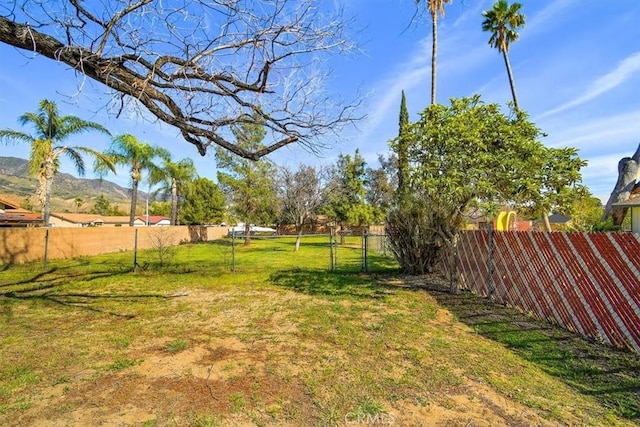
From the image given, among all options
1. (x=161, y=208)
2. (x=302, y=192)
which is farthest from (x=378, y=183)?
(x=161, y=208)

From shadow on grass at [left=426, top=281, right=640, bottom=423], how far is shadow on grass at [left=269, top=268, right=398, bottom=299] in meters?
2.03

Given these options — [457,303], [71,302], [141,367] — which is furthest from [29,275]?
[457,303]

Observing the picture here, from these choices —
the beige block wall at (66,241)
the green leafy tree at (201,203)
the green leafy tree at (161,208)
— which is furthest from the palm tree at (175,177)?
the green leafy tree at (161,208)

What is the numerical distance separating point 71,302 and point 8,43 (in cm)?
511

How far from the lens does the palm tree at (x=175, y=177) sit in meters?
29.8

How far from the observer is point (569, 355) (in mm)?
3811

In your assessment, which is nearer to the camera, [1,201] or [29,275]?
[29,275]

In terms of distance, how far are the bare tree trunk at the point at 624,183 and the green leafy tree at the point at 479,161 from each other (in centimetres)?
1353

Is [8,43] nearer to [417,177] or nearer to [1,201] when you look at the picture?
[417,177]

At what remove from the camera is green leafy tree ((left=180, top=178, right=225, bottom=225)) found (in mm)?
32531

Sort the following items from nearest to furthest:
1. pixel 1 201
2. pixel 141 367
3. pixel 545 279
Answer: pixel 141 367, pixel 545 279, pixel 1 201

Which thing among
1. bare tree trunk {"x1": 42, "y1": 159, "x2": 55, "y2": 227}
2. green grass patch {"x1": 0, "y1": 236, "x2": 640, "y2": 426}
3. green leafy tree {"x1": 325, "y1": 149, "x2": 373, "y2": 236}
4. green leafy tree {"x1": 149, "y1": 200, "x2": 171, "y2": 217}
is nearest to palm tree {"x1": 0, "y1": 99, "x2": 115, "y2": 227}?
bare tree trunk {"x1": 42, "y1": 159, "x2": 55, "y2": 227}

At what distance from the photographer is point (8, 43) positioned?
3.12m
